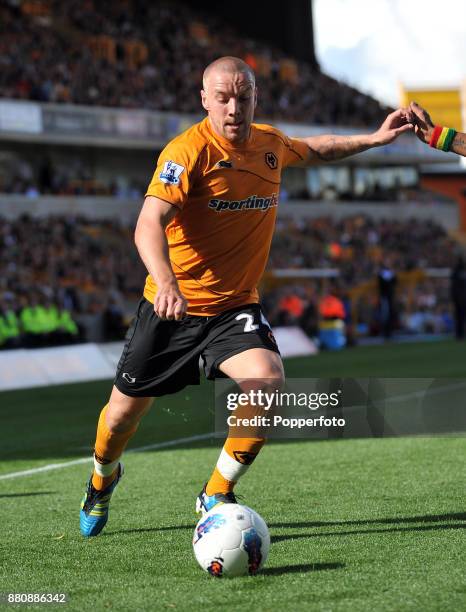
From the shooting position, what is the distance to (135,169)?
41688 mm

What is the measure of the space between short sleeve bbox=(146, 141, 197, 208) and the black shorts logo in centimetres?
51

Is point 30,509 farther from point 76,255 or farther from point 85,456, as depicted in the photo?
point 76,255

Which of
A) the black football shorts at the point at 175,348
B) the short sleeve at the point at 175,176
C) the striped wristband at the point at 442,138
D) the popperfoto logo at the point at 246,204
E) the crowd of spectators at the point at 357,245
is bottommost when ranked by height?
the crowd of spectators at the point at 357,245

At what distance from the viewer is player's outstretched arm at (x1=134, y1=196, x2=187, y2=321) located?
15.8 feet

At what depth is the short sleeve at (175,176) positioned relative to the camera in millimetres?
5320

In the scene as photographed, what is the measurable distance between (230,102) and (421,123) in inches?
54.2

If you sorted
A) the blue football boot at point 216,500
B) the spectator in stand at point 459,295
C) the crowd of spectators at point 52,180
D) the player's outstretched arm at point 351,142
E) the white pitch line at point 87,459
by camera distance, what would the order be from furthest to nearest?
1. the crowd of spectators at point 52,180
2. the spectator in stand at point 459,295
3. the white pitch line at point 87,459
4. the player's outstretched arm at point 351,142
5. the blue football boot at point 216,500

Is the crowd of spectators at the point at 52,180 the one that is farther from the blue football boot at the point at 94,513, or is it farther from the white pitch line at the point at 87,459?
the blue football boot at the point at 94,513

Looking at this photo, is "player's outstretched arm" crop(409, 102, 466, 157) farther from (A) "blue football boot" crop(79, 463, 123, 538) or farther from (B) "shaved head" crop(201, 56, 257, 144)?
(A) "blue football boot" crop(79, 463, 123, 538)

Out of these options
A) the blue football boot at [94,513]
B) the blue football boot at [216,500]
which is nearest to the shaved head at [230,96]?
the blue football boot at [216,500]

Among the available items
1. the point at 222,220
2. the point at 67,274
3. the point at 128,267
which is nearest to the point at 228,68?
the point at 222,220

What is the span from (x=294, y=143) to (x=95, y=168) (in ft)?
114

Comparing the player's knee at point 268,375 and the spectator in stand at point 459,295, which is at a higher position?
the player's knee at point 268,375

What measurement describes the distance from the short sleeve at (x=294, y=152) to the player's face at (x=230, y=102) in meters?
0.50
